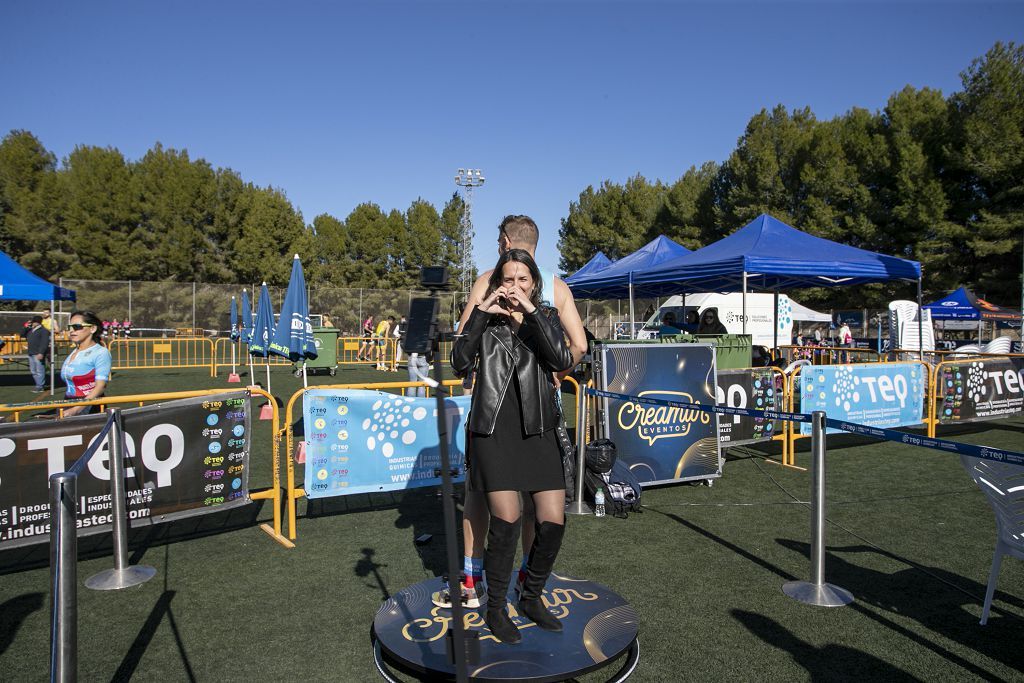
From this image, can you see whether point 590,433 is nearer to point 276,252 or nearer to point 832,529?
point 832,529

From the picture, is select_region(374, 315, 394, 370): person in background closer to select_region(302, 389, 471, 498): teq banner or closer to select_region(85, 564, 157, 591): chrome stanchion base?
select_region(302, 389, 471, 498): teq banner

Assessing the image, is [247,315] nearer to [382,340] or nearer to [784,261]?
[382,340]

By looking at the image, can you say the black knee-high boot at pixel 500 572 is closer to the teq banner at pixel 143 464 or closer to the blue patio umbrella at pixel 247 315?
the teq banner at pixel 143 464

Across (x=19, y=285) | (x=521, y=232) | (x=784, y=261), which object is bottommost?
(x=521, y=232)

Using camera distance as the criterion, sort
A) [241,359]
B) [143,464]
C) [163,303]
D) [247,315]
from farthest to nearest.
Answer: [163,303] → [241,359] → [247,315] → [143,464]

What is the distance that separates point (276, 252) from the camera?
1943 inches

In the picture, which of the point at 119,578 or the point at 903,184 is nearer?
the point at 119,578

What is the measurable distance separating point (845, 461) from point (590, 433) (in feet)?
11.6

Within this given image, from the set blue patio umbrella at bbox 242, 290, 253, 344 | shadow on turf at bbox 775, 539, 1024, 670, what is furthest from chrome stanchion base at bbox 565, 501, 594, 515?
blue patio umbrella at bbox 242, 290, 253, 344

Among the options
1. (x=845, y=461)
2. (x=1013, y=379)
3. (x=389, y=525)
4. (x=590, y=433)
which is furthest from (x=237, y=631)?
(x=1013, y=379)

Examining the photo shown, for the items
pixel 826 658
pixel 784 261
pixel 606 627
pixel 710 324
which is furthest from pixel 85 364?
pixel 710 324

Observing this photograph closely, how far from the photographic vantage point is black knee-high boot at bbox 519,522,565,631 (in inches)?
127

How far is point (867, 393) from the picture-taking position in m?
8.55

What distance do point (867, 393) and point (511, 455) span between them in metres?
7.15
